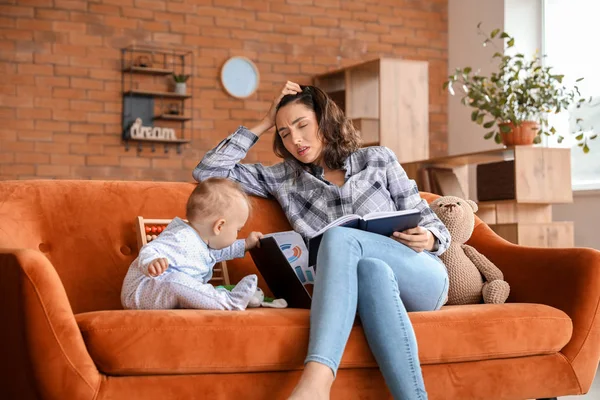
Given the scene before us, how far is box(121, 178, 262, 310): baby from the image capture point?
7.13 ft

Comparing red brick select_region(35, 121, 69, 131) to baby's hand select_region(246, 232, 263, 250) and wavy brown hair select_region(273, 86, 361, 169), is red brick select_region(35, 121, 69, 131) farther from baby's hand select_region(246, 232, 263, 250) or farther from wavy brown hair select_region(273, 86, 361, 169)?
baby's hand select_region(246, 232, 263, 250)

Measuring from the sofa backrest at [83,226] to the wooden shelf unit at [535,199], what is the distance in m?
2.75

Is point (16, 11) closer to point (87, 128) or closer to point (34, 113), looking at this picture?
point (34, 113)

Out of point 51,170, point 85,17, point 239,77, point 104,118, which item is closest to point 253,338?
point 51,170

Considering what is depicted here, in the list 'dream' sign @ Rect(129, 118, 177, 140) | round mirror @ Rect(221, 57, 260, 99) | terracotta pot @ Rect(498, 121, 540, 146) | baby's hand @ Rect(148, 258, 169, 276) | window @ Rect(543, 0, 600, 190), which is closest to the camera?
baby's hand @ Rect(148, 258, 169, 276)

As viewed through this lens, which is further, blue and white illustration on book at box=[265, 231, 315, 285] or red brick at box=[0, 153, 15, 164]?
red brick at box=[0, 153, 15, 164]

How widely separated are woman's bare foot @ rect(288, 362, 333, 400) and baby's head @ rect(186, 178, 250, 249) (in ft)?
1.76

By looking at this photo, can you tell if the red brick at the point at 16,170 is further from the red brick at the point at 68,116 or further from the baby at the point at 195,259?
the baby at the point at 195,259

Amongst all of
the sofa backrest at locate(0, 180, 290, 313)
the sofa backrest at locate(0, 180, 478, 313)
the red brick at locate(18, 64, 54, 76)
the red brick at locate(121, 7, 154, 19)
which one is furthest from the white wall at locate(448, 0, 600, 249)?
the sofa backrest at locate(0, 180, 290, 313)

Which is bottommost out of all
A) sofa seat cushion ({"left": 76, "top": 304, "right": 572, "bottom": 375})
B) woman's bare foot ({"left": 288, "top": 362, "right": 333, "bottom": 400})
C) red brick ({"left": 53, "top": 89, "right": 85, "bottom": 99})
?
woman's bare foot ({"left": 288, "top": 362, "right": 333, "bottom": 400})

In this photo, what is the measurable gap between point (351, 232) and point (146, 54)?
4.62 metres

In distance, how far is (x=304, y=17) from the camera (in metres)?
7.01

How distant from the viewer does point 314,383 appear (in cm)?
189

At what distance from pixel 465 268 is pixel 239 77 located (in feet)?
14.4
